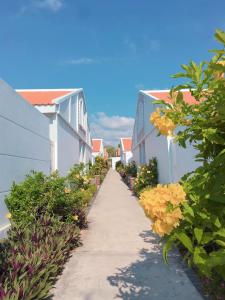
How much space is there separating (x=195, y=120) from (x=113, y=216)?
9496 mm

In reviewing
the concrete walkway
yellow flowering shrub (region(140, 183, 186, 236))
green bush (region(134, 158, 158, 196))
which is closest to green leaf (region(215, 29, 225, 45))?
yellow flowering shrub (region(140, 183, 186, 236))

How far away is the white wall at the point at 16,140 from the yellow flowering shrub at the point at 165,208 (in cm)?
520

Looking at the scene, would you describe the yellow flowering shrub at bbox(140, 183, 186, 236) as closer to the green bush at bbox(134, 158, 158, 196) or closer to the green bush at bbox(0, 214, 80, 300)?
the green bush at bbox(0, 214, 80, 300)

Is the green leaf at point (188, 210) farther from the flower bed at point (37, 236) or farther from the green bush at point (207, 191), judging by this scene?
the flower bed at point (37, 236)

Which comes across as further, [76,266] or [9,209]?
[9,209]

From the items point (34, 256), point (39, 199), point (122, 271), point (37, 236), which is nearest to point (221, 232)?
point (34, 256)

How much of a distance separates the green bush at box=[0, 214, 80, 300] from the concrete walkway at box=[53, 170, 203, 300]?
28 centimetres

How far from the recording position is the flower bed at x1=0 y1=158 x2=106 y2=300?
14.9ft

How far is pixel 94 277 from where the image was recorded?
565 cm

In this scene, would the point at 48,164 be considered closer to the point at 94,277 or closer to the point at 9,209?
the point at 9,209

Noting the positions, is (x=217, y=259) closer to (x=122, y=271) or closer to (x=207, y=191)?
(x=207, y=191)

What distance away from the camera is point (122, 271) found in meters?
5.91

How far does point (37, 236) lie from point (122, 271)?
5.58ft

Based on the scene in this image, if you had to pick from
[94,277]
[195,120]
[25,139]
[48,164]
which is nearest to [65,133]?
→ [48,164]
